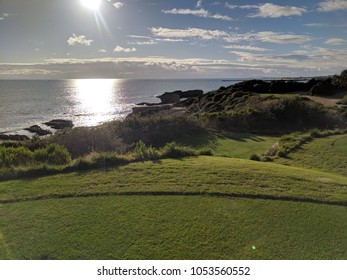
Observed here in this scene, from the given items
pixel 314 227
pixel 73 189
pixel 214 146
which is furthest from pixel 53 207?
pixel 214 146

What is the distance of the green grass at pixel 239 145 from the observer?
1341cm

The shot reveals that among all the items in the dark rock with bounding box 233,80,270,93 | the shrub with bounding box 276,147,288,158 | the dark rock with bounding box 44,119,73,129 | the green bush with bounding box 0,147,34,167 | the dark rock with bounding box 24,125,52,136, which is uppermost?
the dark rock with bounding box 233,80,270,93

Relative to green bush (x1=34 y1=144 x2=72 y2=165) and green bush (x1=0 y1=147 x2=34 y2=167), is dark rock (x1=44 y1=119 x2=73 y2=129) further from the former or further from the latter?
green bush (x1=34 y1=144 x2=72 y2=165)

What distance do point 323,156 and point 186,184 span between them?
735cm

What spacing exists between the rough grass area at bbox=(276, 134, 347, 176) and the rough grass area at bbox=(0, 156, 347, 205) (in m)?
2.40

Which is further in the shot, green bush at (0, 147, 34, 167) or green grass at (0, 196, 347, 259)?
green bush at (0, 147, 34, 167)

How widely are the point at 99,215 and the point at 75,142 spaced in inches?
430

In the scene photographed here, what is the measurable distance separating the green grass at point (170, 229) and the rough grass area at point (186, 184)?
36 cm

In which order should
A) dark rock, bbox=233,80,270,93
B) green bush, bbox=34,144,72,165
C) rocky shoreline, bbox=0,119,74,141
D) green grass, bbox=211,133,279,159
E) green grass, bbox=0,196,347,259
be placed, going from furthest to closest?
dark rock, bbox=233,80,270,93 < rocky shoreline, bbox=0,119,74,141 < green grass, bbox=211,133,279,159 < green bush, bbox=34,144,72,165 < green grass, bbox=0,196,347,259

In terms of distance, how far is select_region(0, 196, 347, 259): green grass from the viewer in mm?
4570

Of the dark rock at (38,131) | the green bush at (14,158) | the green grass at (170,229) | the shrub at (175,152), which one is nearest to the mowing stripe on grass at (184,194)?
the green grass at (170,229)

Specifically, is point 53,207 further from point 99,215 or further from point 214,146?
point 214,146

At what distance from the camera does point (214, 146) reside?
14781 millimetres

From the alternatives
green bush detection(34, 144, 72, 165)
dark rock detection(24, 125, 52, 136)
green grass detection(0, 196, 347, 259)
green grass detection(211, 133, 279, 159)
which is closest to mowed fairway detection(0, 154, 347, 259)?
green grass detection(0, 196, 347, 259)
